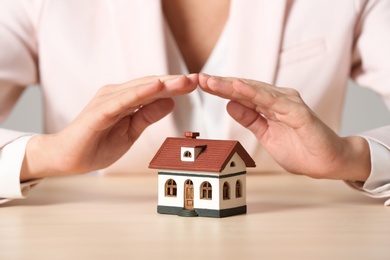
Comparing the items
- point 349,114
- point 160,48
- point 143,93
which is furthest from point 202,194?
point 349,114

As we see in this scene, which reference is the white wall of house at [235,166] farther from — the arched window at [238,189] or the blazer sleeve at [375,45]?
the blazer sleeve at [375,45]

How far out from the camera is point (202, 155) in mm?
997

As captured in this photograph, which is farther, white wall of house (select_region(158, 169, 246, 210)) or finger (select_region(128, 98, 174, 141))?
finger (select_region(128, 98, 174, 141))

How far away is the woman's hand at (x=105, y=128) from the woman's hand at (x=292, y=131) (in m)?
0.06

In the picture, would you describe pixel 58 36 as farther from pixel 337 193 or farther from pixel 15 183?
pixel 337 193

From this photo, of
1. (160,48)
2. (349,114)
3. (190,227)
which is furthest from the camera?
(349,114)

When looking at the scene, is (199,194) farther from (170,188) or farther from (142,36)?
(142,36)

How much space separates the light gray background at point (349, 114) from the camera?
2.71 meters

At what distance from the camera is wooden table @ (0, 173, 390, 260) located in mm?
827

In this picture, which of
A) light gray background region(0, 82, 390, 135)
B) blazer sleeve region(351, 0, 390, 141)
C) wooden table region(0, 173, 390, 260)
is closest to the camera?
wooden table region(0, 173, 390, 260)

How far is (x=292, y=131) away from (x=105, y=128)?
224 millimetres

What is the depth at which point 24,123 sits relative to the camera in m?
2.75

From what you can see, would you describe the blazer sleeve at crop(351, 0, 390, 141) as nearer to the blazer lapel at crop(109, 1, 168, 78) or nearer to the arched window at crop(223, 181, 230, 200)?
the blazer lapel at crop(109, 1, 168, 78)

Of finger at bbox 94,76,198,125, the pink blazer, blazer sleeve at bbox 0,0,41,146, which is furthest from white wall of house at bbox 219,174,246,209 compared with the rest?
blazer sleeve at bbox 0,0,41,146
